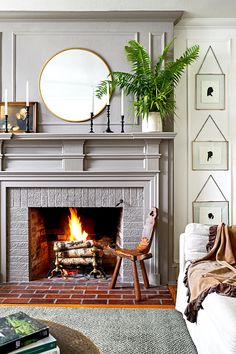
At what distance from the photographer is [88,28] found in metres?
3.62

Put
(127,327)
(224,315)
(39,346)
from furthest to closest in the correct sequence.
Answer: (127,327)
(224,315)
(39,346)

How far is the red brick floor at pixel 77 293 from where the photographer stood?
3057 millimetres

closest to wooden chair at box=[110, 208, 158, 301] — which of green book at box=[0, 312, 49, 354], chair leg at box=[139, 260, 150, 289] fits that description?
chair leg at box=[139, 260, 150, 289]

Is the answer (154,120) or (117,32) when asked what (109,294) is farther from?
(117,32)

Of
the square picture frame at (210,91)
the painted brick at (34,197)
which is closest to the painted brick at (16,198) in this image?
the painted brick at (34,197)

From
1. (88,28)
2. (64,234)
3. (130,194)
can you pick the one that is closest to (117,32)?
(88,28)

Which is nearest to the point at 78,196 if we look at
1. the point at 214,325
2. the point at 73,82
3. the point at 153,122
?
the point at 153,122

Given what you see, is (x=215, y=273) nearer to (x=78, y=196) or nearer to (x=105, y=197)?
(x=105, y=197)

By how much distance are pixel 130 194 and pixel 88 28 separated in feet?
5.36

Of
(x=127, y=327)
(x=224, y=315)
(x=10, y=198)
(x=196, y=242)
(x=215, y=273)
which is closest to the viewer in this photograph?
(x=224, y=315)

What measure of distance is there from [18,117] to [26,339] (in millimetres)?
2560

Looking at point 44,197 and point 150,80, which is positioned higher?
point 150,80

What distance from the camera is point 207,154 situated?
3.75 metres

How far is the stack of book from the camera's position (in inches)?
54.3
